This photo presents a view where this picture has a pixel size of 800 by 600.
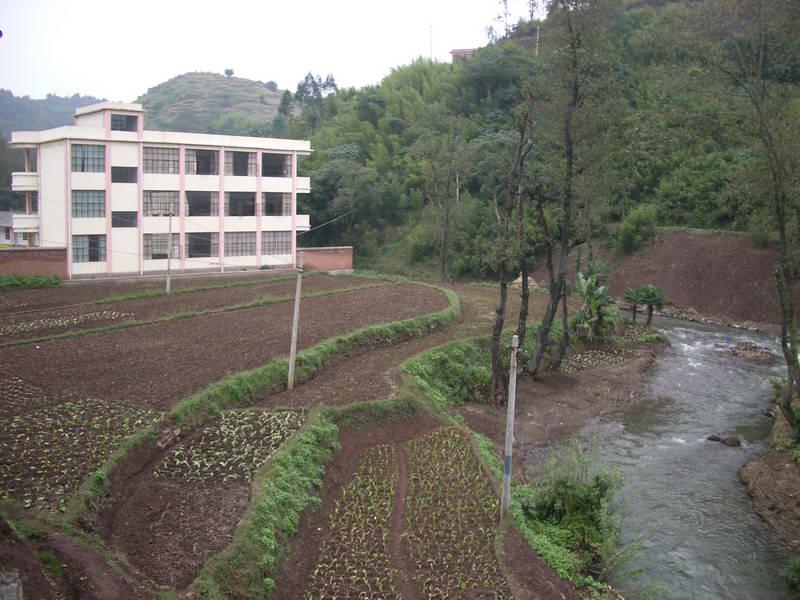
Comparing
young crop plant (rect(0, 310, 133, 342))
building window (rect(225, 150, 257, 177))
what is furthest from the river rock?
building window (rect(225, 150, 257, 177))

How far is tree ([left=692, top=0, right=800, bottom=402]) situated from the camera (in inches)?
631

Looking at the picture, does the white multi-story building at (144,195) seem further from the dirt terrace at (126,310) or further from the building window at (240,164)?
the dirt terrace at (126,310)

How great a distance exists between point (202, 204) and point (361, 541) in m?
31.3

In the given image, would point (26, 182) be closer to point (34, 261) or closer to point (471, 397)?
point (34, 261)

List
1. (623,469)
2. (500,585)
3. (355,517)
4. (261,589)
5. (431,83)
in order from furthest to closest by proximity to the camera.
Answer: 1. (431,83)
2. (623,469)
3. (355,517)
4. (500,585)
5. (261,589)

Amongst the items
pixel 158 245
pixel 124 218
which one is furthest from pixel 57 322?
pixel 158 245

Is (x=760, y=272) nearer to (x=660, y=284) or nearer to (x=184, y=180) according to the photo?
(x=660, y=284)

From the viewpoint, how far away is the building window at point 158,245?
1462 inches

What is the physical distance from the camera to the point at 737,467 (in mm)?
16359

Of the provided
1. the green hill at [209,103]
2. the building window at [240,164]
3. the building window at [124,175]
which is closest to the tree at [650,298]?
the building window at [240,164]

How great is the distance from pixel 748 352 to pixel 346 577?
2226 cm

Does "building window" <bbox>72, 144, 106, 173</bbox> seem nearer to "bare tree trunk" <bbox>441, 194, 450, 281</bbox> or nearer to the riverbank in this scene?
"bare tree trunk" <bbox>441, 194, 450, 281</bbox>

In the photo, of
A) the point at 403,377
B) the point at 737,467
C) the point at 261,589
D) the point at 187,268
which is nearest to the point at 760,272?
the point at 737,467

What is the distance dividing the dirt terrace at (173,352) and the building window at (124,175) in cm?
1406
